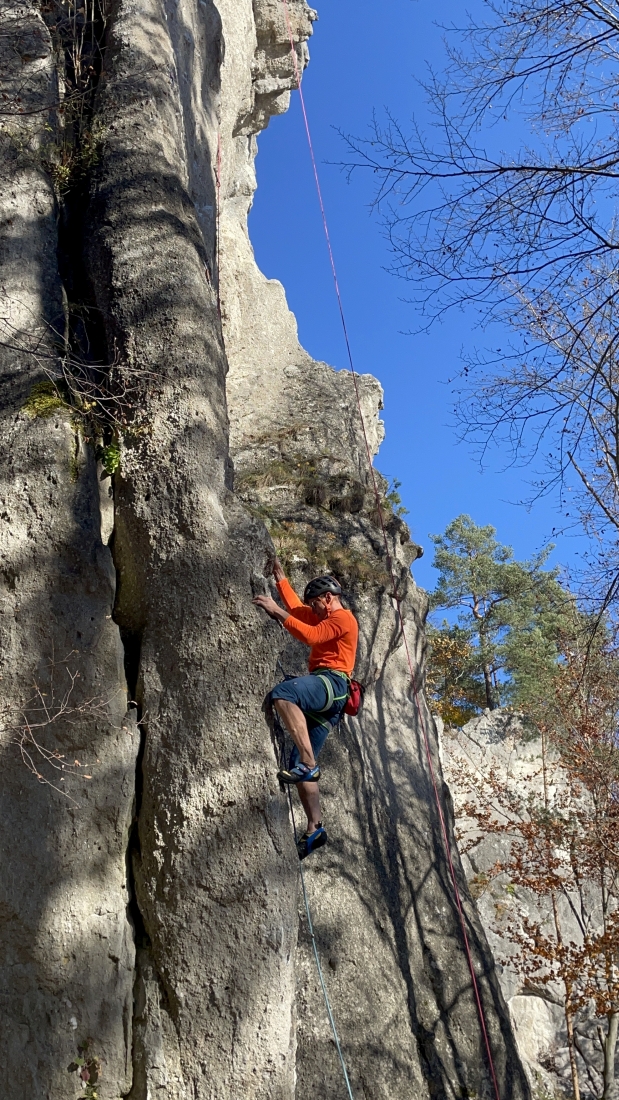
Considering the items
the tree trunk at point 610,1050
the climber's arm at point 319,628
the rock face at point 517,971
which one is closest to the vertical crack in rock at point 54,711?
the climber's arm at point 319,628

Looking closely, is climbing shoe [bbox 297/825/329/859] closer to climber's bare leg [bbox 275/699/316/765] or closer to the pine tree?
climber's bare leg [bbox 275/699/316/765]

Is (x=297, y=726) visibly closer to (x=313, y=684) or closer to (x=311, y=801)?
(x=313, y=684)

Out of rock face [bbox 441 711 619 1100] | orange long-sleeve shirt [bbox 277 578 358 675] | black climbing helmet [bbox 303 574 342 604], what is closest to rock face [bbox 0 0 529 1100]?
orange long-sleeve shirt [bbox 277 578 358 675]

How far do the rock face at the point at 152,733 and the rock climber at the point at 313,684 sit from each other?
0.67 ft

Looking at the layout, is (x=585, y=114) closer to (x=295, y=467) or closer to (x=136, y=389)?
(x=136, y=389)

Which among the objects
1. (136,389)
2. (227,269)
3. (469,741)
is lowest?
(136,389)

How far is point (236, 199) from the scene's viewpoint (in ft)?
51.0

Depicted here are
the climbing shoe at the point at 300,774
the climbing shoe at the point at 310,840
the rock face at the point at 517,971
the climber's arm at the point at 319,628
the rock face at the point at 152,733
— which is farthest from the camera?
the rock face at the point at 517,971

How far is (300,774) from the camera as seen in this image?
5562mm

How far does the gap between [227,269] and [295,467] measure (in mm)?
4859

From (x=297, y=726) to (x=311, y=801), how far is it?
0.64 metres

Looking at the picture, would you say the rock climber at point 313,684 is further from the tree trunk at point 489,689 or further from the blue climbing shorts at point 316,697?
the tree trunk at point 489,689

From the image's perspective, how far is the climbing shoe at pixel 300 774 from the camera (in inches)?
212

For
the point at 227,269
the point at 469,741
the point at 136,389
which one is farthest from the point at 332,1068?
the point at 469,741
